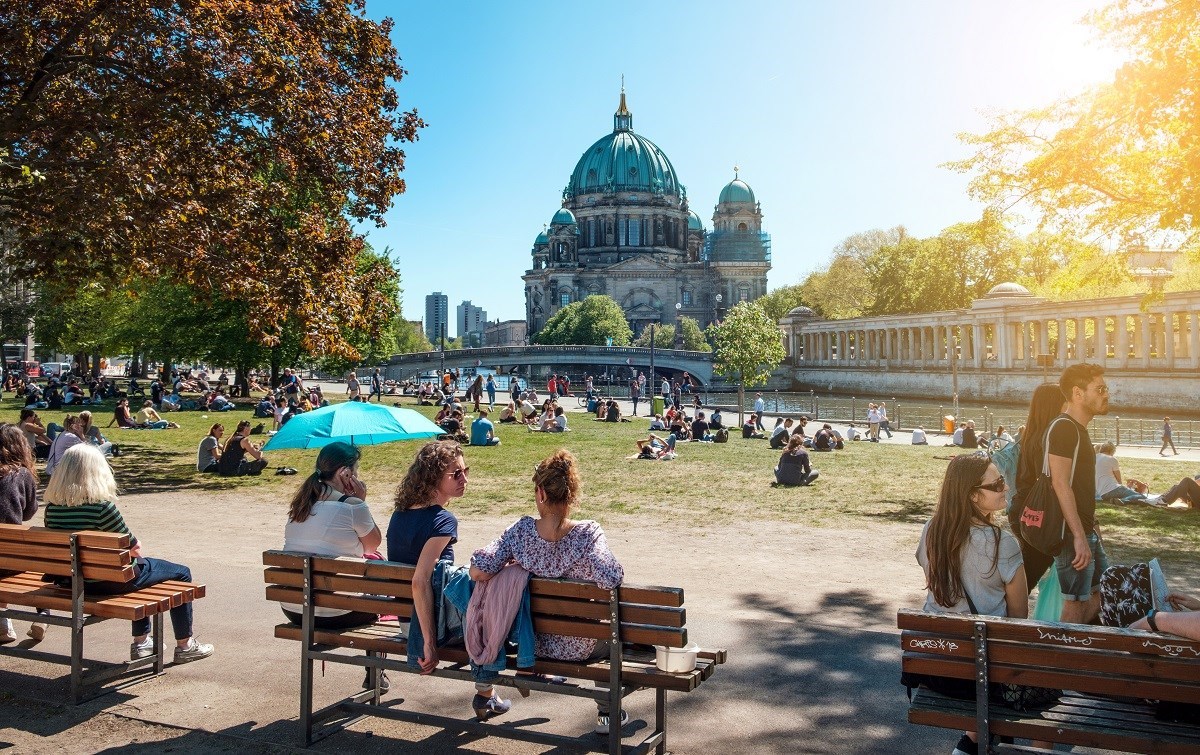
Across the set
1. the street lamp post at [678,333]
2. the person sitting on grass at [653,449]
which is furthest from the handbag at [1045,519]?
the street lamp post at [678,333]

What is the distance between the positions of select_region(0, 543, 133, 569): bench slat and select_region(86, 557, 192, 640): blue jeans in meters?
0.20

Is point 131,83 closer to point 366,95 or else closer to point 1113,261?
point 366,95

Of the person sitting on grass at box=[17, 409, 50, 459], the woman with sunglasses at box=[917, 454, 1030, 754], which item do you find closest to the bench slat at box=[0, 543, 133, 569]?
the woman with sunglasses at box=[917, 454, 1030, 754]

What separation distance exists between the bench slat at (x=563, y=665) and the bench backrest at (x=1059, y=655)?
3.25ft

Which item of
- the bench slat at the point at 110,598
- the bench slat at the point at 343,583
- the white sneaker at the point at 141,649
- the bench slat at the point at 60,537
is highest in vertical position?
the bench slat at the point at 60,537

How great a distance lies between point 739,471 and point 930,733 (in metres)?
13.4

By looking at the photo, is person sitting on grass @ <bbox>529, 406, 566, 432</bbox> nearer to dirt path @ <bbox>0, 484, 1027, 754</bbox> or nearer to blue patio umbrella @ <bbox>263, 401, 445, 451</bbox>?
blue patio umbrella @ <bbox>263, 401, 445, 451</bbox>

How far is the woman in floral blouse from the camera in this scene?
179 inches

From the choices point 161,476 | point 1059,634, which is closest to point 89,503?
point 1059,634

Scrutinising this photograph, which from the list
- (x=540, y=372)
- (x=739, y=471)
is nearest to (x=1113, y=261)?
(x=739, y=471)

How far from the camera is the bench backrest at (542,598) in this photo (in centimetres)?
429

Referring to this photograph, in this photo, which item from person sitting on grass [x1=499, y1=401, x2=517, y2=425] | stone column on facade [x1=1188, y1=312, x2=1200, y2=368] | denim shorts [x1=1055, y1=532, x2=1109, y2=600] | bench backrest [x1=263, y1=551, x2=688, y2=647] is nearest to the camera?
bench backrest [x1=263, y1=551, x2=688, y2=647]

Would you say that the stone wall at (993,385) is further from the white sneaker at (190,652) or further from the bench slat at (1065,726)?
the white sneaker at (190,652)

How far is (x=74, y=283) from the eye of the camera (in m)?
15.3
